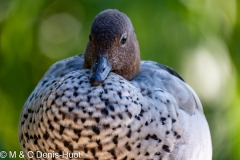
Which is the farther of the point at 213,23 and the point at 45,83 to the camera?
the point at 213,23

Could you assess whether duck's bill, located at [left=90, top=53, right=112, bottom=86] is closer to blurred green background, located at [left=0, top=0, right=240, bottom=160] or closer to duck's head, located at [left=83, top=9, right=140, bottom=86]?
duck's head, located at [left=83, top=9, right=140, bottom=86]

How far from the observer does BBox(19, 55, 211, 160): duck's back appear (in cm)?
95

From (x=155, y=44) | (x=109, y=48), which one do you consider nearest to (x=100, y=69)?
(x=109, y=48)

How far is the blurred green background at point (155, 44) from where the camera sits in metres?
1.75

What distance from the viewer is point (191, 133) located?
1105 mm

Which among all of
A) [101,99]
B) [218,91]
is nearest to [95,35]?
[101,99]

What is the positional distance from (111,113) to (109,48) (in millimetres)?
189

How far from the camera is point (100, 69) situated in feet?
3.35

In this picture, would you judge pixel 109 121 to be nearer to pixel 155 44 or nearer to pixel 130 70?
pixel 130 70

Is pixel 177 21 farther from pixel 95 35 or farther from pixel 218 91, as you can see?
pixel 95 35

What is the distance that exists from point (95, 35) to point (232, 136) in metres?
0.97

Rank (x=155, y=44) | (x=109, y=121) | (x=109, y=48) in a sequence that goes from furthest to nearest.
Result: (x=155, y=44)
(x=109, y=48)
(x=109, y=121)

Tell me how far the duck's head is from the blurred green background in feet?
1.91

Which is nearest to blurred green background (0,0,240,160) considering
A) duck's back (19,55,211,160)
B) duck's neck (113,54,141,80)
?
duck's neck (113,54,141,80)
